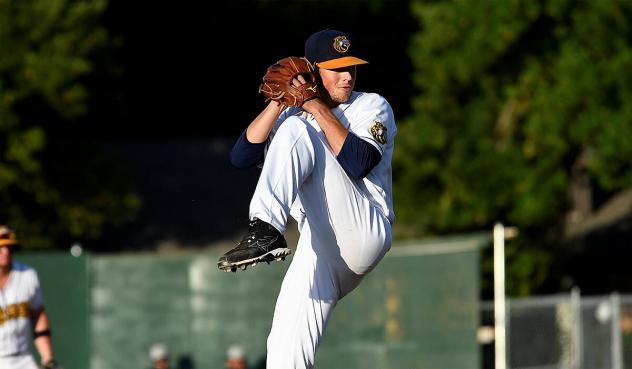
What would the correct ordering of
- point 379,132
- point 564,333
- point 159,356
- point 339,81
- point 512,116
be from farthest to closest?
point 512,116, point 564,333, point 159,356, point 339,81, point 379,132

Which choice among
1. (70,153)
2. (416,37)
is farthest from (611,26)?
(70,153)

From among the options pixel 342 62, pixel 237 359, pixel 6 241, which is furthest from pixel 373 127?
pixel 237 359

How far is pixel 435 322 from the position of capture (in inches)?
628

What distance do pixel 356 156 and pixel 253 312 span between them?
909cm

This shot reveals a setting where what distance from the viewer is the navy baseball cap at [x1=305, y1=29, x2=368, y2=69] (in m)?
7.37

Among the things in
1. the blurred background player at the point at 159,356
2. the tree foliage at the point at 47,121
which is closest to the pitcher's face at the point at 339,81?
the blurred background player at the point at 159,356

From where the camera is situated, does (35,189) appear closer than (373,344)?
No

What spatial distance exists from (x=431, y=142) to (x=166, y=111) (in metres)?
17.1

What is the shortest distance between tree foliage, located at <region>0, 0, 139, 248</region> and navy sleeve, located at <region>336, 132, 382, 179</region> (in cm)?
1863

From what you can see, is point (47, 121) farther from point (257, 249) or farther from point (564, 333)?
point (257, 249)

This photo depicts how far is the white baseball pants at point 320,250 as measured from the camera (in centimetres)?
729

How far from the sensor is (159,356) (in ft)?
51.1

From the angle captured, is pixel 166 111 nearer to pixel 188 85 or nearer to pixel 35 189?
pixel 188 85

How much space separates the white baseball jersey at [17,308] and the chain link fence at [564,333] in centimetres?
785
